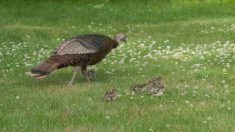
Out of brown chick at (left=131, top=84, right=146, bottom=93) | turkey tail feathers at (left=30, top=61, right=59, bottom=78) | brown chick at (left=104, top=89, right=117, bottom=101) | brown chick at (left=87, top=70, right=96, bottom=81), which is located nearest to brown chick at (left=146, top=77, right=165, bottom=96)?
brown chick at (left=131, top=84, right=146, bottom=93)

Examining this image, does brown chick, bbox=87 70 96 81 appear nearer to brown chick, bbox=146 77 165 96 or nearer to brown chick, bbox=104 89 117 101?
brown chick, bbox=146 77 165 96

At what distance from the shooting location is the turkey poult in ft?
45.3

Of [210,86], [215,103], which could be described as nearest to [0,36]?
[210,86]

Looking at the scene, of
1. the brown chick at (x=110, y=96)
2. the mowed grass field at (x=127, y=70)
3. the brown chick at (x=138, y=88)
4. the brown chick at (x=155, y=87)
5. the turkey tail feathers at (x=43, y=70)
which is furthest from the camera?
the turkey tail feathers at (x=43, y=70)

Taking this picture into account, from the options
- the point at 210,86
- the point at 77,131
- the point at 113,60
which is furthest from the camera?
the point at 113,60

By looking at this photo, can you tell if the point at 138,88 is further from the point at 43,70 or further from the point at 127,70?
the point at 127,70

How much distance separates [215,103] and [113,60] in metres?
7.47

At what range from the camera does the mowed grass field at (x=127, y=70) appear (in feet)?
34.2

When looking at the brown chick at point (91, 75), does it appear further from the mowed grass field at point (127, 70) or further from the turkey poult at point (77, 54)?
the mowed grass field at point (127, 70)

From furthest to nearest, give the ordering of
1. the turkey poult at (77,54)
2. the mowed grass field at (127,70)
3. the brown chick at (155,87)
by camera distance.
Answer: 1. the turkey poult at (77,54)
2. the brown chick at (155,87)
3. the mowed grass field at (127,70)

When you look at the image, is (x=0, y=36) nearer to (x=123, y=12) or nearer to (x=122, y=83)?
(x=123, y=12)

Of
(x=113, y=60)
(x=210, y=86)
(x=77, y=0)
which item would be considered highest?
(x=210, y=86)

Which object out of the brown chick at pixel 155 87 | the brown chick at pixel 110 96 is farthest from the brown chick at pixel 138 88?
the brown chick at pixel 110 96

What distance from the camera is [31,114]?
431 inches
